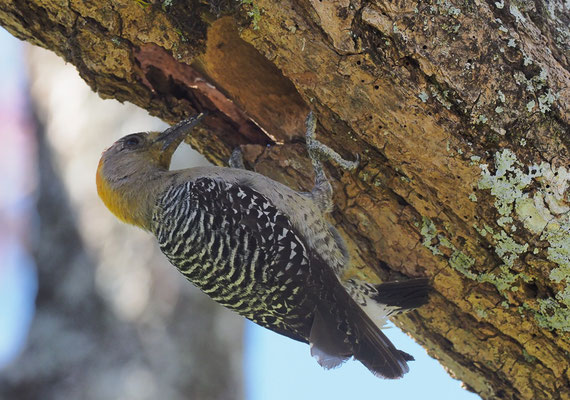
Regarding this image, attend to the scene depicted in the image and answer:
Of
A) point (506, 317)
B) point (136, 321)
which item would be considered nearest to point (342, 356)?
point (506, 317)

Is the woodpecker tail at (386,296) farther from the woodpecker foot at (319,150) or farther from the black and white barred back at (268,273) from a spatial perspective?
the woodpecker foot at (319,150)

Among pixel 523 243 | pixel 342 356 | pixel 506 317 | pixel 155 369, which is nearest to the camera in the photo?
pixel 523 243

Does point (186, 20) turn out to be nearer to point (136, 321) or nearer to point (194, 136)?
point (194, 136)

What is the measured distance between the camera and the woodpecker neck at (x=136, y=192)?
464 cm

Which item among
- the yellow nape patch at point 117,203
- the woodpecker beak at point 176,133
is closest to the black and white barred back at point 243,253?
the woodpecker beak at point 176,133

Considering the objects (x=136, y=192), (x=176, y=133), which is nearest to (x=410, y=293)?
(x=176, y=133)

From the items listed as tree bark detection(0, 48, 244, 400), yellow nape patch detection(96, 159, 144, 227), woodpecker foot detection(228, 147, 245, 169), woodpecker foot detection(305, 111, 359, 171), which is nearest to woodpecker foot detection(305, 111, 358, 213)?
woodpecker foot detection(305, 111, 359, 171)

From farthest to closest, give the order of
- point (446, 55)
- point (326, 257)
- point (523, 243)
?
1. point (326, 257)
2. point (523, 243)
3. point (446, 55)

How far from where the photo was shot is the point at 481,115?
318 centimetres

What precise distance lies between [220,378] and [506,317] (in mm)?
3340

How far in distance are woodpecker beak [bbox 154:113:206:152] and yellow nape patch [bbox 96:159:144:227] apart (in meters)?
0.51

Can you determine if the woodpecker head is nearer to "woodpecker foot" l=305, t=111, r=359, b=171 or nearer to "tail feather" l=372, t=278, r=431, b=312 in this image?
"woodpecker foot" l=305, t=111, r=359, b=171

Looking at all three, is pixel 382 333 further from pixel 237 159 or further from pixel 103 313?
pixel 103 313

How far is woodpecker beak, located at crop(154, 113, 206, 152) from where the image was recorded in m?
4.33
